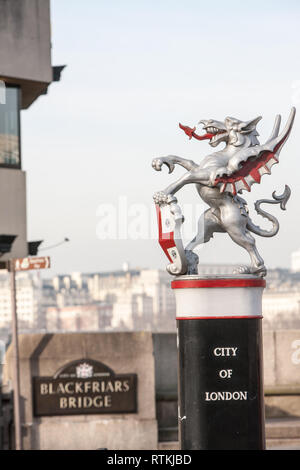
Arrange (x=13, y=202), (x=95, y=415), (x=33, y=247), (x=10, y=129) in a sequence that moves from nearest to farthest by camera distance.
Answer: (x=95, y=415) → (x=13, y=202) → (x=10, y=129) → (x=33, y=247)

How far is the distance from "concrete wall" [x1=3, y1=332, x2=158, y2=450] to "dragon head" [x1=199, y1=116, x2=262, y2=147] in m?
13.6

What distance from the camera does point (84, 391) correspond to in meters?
23.6

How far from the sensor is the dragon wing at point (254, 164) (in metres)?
10.3

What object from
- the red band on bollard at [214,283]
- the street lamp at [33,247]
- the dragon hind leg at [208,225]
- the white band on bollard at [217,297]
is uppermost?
the street lamp at [33,247]

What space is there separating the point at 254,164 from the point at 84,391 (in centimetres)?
1425

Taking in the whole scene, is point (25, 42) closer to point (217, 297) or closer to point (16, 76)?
point (16, 76)

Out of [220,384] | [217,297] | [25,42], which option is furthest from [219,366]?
[25,42]

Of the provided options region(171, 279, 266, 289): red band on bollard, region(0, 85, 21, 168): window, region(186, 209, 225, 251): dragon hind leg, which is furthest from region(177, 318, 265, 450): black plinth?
region(0, 85, 21, 168): window

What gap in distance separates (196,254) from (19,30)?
16.8 metres

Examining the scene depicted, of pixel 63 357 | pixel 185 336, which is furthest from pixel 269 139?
pixel 63 357

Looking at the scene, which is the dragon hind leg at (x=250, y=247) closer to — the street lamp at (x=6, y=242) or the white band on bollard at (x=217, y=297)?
the white band on bollard at (x=217, y=297)

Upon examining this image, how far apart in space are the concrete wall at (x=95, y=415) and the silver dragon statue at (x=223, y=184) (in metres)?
13.4

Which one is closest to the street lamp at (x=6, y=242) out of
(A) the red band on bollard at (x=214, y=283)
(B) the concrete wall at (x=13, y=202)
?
(B) the concrete wall at (x=13, y=202)

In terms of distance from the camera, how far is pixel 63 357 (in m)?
23.6
